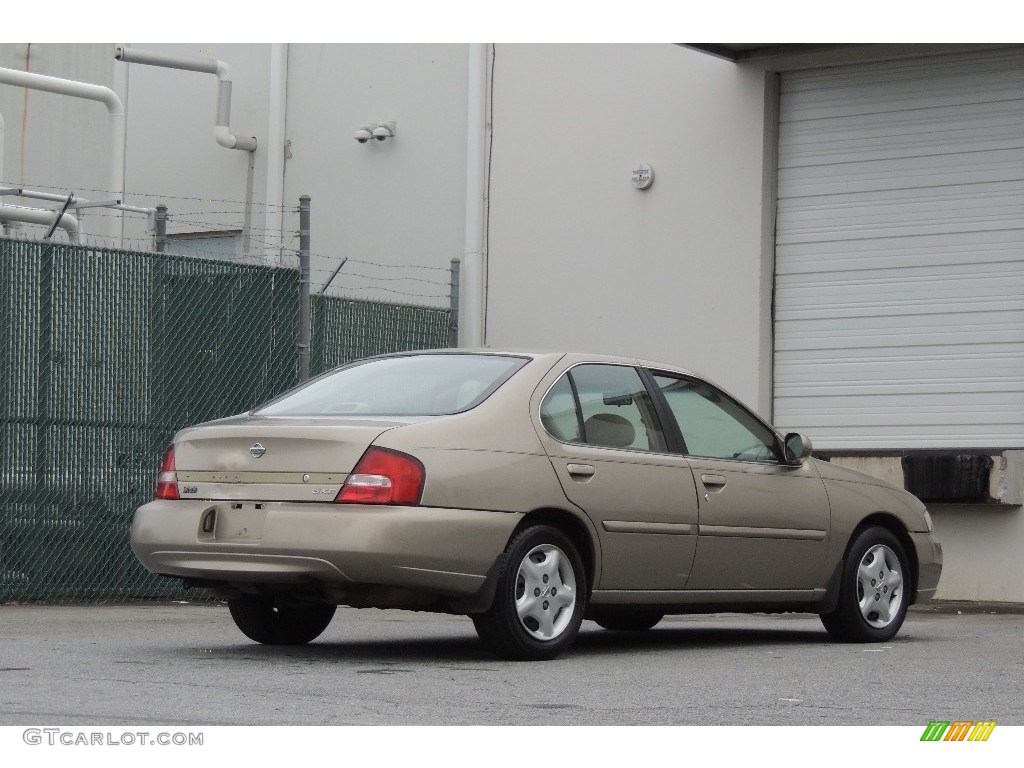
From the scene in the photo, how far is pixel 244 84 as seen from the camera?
1916 centimetres

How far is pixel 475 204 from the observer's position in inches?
678

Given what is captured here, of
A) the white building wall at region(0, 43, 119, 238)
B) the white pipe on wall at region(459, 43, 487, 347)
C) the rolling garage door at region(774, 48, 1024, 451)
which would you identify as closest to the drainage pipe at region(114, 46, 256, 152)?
the white building wall at region(0, 43, 119, 238)

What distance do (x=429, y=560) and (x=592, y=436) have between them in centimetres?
131

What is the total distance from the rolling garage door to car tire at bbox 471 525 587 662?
6981 mm

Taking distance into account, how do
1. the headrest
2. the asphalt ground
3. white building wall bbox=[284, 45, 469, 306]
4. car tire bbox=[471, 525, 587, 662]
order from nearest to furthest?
the asphalt ground < car tire bbox=[471, 525, 587, 662] < the headrest < white building wall bbox=[284, 45, 469, 306]

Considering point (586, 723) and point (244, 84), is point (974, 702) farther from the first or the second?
point (244, 84)

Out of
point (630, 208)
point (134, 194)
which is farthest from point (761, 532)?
point (134, 194)

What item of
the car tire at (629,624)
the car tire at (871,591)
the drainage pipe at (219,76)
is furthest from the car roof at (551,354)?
the drainage pipe at (219,76)

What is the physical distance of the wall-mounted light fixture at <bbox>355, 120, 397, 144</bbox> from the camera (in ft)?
58.9

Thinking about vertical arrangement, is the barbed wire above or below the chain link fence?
above

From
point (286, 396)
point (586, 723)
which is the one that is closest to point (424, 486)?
point (286, 396)

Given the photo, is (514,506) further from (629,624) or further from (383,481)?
(629,624)

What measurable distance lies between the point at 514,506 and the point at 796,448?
2.13 m

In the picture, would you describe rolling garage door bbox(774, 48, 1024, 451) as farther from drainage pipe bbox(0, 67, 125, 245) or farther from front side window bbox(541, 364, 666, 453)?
drainage pipe bbox(0, 67, 125, 245)
